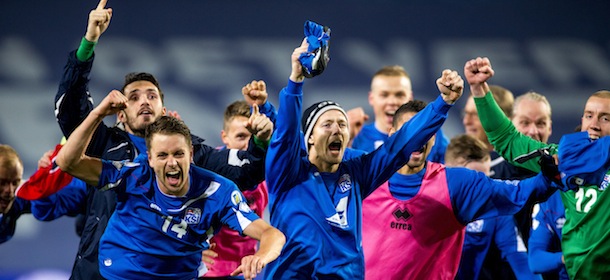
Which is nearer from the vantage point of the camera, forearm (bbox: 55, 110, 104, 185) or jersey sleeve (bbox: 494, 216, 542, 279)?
forearm (bbox: 55, 110, 104, 185)

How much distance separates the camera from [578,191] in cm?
517

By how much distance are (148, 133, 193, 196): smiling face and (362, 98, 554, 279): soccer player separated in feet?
3.96

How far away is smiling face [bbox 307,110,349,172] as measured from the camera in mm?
4891

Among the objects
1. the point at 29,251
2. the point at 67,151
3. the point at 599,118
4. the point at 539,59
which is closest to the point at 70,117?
the point at 67,151

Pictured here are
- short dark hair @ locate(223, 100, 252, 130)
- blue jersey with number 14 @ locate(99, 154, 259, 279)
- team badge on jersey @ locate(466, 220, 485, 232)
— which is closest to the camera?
blue jersey with number 14 @ locate(99, 154, 259, 279)

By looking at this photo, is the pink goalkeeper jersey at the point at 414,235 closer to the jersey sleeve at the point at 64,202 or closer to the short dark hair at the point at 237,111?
the short dark hair at the point at 237,111

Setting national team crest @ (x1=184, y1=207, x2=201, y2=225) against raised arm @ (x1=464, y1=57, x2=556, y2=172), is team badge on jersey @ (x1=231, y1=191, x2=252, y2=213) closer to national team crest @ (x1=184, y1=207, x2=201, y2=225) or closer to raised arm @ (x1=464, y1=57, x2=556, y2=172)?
national team crest @ (x1=184, y1=207, x2=201, y2=225)

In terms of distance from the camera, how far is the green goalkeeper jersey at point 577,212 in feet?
16.6

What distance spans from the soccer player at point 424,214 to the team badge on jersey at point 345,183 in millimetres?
553

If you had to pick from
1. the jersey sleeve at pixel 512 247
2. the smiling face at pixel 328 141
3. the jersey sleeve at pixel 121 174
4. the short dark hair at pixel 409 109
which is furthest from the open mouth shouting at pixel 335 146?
the jersey sleeve at pixel 512 247

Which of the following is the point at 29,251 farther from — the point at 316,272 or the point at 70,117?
the point at 316,272

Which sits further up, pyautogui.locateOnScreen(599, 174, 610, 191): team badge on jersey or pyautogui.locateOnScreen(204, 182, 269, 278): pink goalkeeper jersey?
pyautogui.locateOnScreen(599, 174, 610, 191): team badge on jersey

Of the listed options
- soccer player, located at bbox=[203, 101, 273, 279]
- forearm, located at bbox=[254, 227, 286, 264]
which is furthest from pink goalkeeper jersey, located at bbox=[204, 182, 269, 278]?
forearm, located at bbox=[254, 227, 286, 264]

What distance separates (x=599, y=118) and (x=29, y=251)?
626 cm
